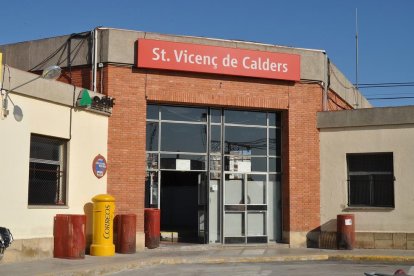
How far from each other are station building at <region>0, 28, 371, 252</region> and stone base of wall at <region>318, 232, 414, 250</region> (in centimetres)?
61

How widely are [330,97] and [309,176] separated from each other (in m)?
3.49

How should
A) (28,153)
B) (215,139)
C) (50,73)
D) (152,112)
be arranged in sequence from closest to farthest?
(28,153) → (50,73) → (152,112) → (215,139)

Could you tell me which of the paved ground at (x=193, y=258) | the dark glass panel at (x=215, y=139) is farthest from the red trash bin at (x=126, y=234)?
the dark glass panel at (x=215, y=139)

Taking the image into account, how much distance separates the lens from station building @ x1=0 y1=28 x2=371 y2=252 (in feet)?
58.4

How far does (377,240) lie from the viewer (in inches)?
735

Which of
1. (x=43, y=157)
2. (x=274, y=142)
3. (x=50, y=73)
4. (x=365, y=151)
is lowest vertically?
(x=43, y=157)

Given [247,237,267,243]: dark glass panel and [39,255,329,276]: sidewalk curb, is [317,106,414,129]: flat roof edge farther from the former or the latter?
[39,255,329,276]: sidewalk curb

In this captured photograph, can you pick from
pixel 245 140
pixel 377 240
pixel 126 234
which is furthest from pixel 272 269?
pixel 245 140

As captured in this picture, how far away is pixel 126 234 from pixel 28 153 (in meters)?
3.67

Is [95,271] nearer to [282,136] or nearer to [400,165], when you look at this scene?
[282,136]

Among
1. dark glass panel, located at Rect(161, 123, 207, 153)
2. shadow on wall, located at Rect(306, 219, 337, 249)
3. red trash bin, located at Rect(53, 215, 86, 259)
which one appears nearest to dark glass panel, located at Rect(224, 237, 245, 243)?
shadow on wall, located at Rect(306, 219, 337, 249)

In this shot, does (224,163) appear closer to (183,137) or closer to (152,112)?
(183,137)

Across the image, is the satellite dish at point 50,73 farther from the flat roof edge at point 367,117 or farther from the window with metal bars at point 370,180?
the window with metal bars at point 370,180

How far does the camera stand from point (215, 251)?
1773cm
